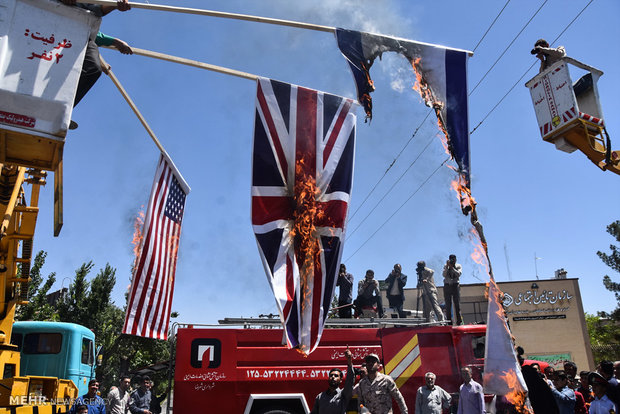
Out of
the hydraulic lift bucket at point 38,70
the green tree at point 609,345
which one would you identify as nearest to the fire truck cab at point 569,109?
the hydraulic lift bucket at point 38,70

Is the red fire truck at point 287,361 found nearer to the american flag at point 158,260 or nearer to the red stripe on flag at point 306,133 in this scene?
the american flag at point 158,260

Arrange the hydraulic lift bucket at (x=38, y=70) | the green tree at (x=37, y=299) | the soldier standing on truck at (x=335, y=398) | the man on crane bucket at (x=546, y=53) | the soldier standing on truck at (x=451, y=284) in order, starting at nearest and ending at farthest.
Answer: the hydraulic lift bucket at (x=38, y=70) → the soldier standing on truck at (x=335, y=398) → the man on crane bucket at (x=546, y=53) → the soldier standing on truck at (x=451, y=284) → the green tree at (x=37, y=299)

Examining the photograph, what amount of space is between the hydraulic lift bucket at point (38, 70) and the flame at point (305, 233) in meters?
2.44

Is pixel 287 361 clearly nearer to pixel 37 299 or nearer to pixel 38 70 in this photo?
pixel 38 70

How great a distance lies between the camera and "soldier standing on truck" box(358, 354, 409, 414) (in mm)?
6301

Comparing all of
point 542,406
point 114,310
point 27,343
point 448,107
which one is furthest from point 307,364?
point 114,310

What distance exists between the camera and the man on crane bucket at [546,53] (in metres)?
7.16

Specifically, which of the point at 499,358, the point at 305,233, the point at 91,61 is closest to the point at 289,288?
the point at 305,233

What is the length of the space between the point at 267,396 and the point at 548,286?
96.7 feet

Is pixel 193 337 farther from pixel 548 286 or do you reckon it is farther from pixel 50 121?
pixel 548 286

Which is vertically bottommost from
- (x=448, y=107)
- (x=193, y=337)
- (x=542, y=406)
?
(x=542, y=406)

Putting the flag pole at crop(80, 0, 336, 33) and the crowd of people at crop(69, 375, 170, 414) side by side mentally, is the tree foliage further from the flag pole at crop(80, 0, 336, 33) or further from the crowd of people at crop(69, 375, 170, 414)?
the flag pole at crop(80, 0, 336, 33)

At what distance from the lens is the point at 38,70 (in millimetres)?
4039

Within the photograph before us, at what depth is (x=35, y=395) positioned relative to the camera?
7.81m
